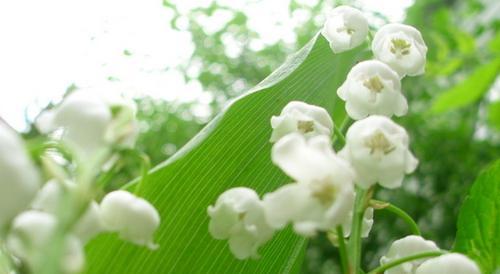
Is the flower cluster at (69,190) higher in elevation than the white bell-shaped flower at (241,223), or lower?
higher

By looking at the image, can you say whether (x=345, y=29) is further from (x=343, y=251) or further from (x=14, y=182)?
(x=14, y=182)

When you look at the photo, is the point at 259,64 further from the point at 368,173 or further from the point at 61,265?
the point at 61,265

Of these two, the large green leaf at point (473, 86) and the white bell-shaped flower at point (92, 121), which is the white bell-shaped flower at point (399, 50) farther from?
the large green leaf at point (473, 86)

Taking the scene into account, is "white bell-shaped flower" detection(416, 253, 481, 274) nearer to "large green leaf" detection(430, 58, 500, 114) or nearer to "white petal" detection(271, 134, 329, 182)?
"white petal" detection(271, 134, 329, 182)

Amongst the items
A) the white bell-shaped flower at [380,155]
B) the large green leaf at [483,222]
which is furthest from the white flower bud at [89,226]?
the large green leaf at [483,222]

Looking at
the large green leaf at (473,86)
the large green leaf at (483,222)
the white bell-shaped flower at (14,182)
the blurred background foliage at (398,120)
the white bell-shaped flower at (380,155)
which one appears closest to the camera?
the white bell-shaped flower at (14,182)
